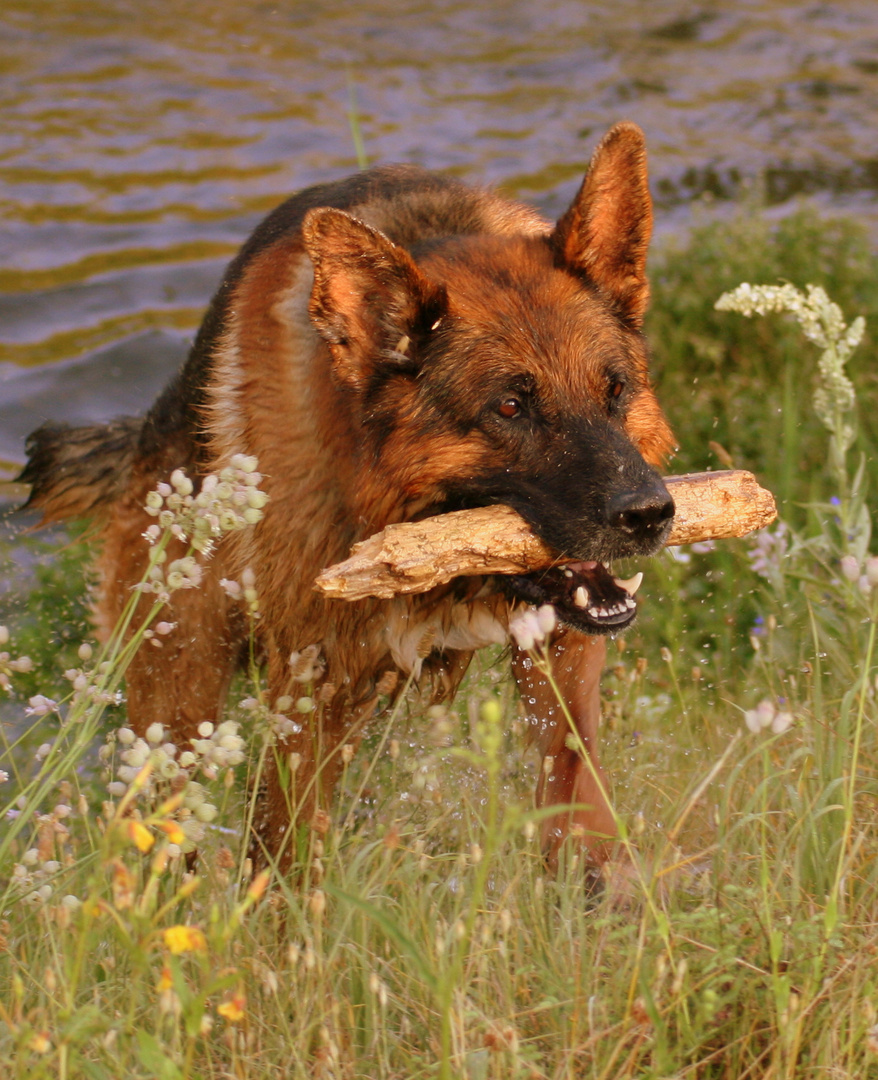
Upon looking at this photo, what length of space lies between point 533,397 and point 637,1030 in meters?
1.60

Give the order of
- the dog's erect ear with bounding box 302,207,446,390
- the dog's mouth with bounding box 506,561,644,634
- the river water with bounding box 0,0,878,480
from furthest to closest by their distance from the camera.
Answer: the river water with bounding box 0,0,878,480, the dog's mouth with bounding box 506,561,644,634, the dog's erect ear with bounding box 302,207,446,390

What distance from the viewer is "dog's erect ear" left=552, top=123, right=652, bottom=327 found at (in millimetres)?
3391

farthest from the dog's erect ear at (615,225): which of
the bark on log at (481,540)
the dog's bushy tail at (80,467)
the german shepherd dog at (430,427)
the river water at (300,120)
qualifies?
Answer: the river water at (300,120)

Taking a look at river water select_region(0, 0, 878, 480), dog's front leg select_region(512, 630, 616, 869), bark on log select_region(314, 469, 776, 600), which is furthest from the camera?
river water select_region(0, 0, 878, 480)

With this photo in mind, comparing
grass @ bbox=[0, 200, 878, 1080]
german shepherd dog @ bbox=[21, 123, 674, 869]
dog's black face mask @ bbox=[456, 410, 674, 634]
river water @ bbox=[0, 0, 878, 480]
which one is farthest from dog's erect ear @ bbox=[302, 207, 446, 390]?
river water @ bbox=[0, 0, 878, 480]

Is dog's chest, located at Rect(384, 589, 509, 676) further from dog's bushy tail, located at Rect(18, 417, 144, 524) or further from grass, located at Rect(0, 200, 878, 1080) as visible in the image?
dog's bushy tail, located at Rect(18, 417, 144, 524)

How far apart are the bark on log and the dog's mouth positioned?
0.31 feet

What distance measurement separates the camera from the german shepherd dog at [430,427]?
3197 millimetres

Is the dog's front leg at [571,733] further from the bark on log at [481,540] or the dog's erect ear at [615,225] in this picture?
the dog's erect ear at [615,225]

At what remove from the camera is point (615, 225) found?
3537 mm

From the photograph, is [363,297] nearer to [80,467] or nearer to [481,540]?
[481,540]

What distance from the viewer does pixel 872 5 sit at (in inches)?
528

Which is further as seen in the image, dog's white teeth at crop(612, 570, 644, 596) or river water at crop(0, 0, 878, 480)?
river water at crop(0, 0, 878, 480)

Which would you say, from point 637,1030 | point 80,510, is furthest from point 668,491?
point 80,510
